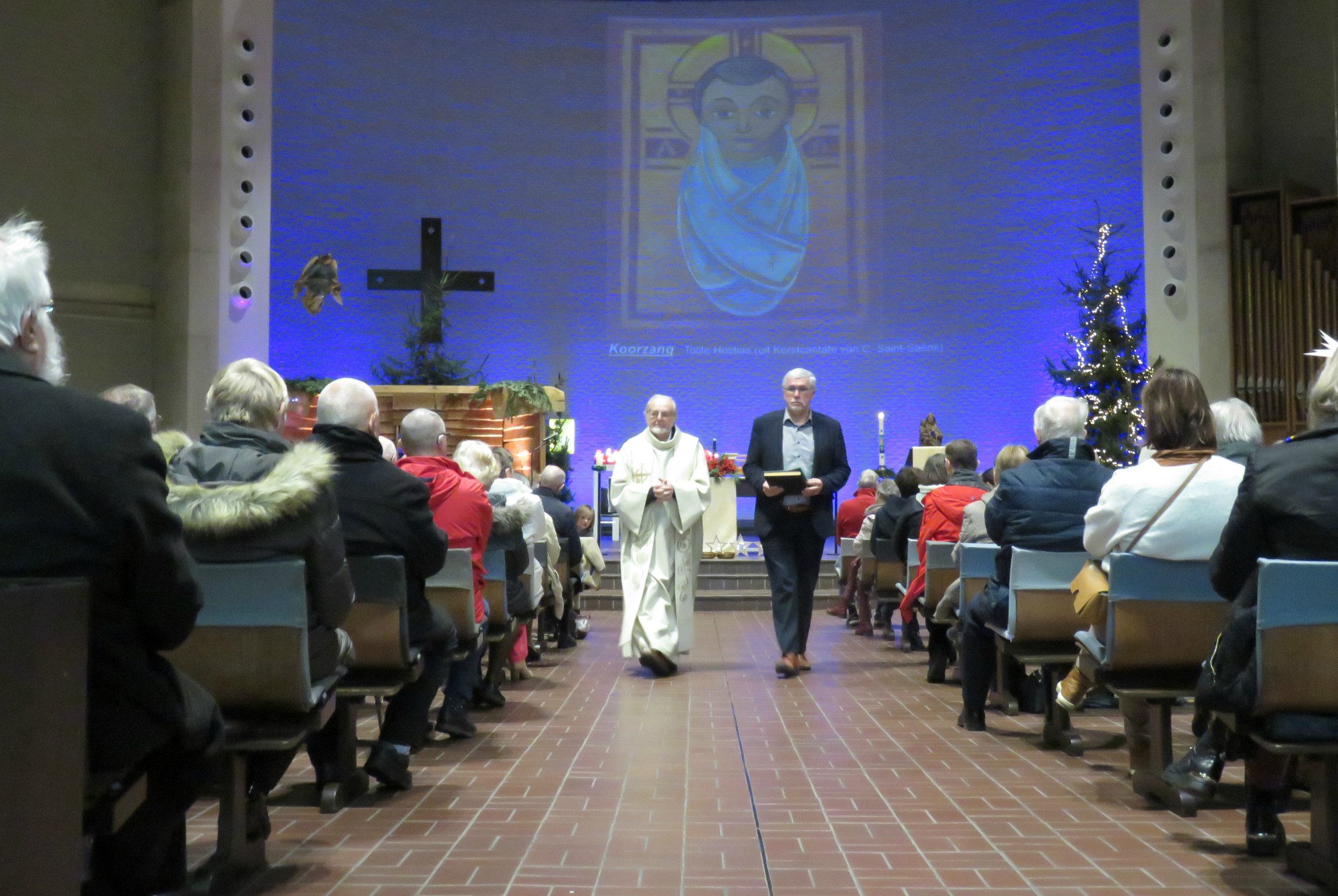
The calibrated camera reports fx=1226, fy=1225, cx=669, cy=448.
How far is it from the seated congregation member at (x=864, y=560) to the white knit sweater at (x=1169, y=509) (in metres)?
4.68

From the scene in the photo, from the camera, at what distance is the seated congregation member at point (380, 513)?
4320mm

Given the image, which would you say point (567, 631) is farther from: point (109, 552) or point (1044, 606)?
point (109, 552)

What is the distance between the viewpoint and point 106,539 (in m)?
2.17

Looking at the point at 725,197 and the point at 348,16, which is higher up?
the point at 348,16

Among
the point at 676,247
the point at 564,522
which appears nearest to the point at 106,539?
the point at 564,522

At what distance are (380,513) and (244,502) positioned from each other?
1.15 meters

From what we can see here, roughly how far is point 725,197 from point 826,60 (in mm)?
2235

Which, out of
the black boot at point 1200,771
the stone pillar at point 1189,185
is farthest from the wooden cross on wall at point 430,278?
the black boot at point 1200,771

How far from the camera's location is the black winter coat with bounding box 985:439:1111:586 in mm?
5105

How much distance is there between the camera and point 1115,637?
13.2 feet

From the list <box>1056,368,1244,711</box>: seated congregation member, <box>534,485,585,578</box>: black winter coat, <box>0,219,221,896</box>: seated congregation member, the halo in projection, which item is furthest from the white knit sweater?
the halo in projection

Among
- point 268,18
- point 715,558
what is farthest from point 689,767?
point 268,18

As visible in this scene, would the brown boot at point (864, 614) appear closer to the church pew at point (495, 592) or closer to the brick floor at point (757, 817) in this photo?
the brick floor at point (757, 817)

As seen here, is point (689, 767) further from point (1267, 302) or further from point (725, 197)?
point (725, 197)
